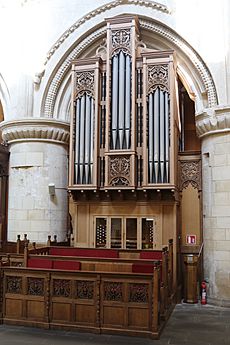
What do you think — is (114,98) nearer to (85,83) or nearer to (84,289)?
(85,83)

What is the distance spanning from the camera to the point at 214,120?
8.12m

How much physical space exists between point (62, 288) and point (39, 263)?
3.43 feet

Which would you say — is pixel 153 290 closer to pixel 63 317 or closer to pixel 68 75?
pixel 63 317

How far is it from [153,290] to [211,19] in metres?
5.90

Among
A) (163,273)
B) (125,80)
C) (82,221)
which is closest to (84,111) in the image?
(125,80)

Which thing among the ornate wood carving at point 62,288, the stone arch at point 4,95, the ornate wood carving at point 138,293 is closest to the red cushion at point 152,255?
the ornate wood carving at point 138,293

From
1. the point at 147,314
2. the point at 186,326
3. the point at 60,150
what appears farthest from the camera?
the point at 60,150

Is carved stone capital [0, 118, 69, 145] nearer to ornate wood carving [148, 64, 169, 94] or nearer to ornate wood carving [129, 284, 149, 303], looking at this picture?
ornate wood carving [148, 64, 169, 94]

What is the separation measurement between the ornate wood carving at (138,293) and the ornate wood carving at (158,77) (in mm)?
4324

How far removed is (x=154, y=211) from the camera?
8414mm

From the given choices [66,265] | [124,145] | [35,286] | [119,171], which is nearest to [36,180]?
[119,171]

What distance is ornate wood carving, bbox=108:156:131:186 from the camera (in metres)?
8.16

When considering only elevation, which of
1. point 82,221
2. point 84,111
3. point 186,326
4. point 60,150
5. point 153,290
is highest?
point 84,111

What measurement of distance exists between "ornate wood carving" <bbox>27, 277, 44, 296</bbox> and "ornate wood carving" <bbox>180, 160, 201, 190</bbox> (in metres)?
4.27
